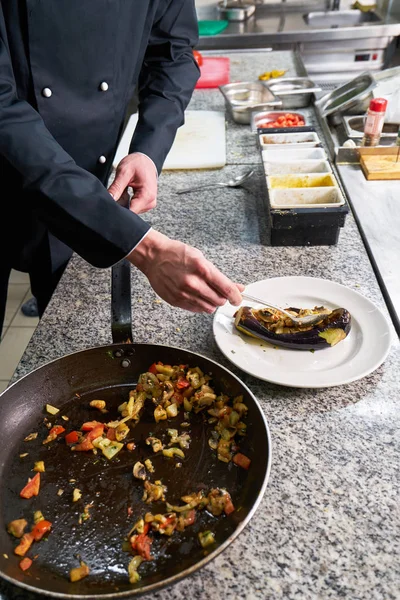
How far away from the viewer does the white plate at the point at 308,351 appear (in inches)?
37.2

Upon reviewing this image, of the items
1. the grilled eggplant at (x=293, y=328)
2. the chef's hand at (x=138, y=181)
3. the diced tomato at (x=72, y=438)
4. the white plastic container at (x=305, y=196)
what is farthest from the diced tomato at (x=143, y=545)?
the white plastic container at (x=305, y=196)

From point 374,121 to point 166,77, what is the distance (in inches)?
27.8

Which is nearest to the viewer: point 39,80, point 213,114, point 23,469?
point 23,469

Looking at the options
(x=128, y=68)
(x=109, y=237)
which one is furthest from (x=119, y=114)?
(x=109, y=237)

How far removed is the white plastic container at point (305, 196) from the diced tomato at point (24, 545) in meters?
0.99

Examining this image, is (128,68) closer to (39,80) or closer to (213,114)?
(39,80)

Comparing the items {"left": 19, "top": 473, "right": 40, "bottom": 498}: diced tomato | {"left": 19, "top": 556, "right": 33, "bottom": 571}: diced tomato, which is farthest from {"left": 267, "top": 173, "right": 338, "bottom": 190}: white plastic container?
{"left": 19, "top": 556, "right": 33, "bottom": 571}: diced tomato

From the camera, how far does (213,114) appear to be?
2244mm

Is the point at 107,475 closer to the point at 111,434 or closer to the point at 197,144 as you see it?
the point at 111,434

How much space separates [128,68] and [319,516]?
49.9 inches

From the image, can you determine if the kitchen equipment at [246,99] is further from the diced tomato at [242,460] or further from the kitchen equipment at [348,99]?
the diced tomato at [242,460]

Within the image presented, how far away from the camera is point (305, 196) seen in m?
1.42

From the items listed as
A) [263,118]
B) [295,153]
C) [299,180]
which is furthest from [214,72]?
[299,180]

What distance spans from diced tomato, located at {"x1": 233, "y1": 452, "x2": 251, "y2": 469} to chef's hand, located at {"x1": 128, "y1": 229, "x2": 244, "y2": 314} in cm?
28
